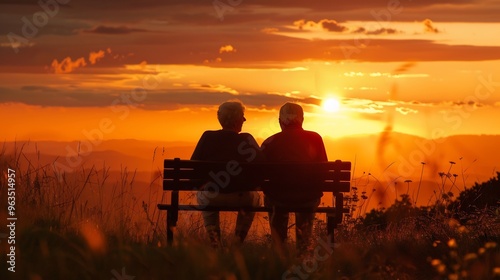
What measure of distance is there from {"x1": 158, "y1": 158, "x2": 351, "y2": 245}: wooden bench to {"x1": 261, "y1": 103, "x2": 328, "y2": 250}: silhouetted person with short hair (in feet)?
0.33

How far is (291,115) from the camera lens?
10.3 meters

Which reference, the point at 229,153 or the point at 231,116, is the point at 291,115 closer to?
the point at 231,116

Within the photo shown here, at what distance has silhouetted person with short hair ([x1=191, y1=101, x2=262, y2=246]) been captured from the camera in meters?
10.2

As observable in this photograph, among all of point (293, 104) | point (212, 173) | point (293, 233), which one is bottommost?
point (293, 233)

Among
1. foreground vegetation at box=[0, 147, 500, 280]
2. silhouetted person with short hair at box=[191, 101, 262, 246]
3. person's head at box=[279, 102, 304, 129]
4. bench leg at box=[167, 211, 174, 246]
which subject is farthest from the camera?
person's head at box=[279, 102, 304, 129]

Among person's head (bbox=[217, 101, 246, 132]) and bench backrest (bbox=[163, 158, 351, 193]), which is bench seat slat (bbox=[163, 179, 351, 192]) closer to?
bench backrest (bbox=[163, 158, 351, 193])

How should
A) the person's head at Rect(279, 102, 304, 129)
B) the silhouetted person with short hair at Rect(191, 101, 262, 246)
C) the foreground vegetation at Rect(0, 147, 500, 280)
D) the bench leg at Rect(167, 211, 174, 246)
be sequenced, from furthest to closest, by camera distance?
the person's head at Rect(279, 102, 304, 129) → the silhouetted person with short hair at Rect(191, 101, 262, 246) → the bench leg at Rect(167, 211, 174, 246) → the foreground vegetation at Rect(0, 147, 500, 280)

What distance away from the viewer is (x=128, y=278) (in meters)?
7.14

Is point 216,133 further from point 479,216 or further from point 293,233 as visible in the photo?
point 479,216

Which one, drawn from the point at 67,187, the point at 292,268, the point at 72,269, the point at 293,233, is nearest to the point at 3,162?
the point at 67,187

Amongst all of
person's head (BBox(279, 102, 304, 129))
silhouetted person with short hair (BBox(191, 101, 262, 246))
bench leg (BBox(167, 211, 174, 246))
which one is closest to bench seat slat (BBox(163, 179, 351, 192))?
silhouetted person with short hair (BBox(191, 101, 262, 246))

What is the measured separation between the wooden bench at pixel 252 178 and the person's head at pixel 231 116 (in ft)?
1.59

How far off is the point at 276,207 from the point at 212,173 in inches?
33.3

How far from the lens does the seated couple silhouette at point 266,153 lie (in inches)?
403
